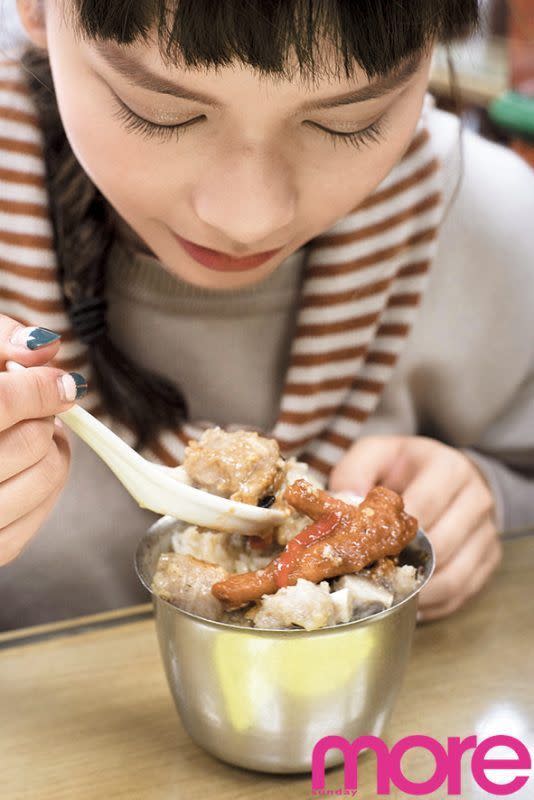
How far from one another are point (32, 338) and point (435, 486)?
51 cm

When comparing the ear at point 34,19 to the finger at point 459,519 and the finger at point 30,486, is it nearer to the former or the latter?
the finger at point 30,486

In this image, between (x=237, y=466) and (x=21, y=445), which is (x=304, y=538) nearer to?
(x=237, y=466)

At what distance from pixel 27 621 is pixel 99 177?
0.65m

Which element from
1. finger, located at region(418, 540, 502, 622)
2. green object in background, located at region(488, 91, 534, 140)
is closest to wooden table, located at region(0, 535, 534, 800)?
finger, located at region(418, 540, 502, 622)

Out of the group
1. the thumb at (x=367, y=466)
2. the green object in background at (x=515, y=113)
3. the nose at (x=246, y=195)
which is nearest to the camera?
the nose at (x=246, y=195)

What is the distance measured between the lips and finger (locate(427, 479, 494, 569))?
339 millimetres

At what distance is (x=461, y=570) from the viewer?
1.00 metres

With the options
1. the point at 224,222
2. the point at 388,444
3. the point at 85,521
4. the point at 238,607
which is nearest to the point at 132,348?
the point at 85,521

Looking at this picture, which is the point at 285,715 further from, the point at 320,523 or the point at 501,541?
the point at 501,541

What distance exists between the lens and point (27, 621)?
1292 millimetres

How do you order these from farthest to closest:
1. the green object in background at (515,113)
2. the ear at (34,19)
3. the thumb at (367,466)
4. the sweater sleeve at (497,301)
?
1. the green object in background at (515,113)
2. the sweater sleeve at (497,301)
3. the thumb at (367,466)
4. the ear at (34,19)

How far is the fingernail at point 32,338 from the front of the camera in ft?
2.44

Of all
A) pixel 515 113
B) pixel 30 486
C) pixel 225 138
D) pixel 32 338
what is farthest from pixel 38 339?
pixel 515 113

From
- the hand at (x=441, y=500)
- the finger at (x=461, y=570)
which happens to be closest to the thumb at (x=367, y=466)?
the hand at (x=441, y=500)
